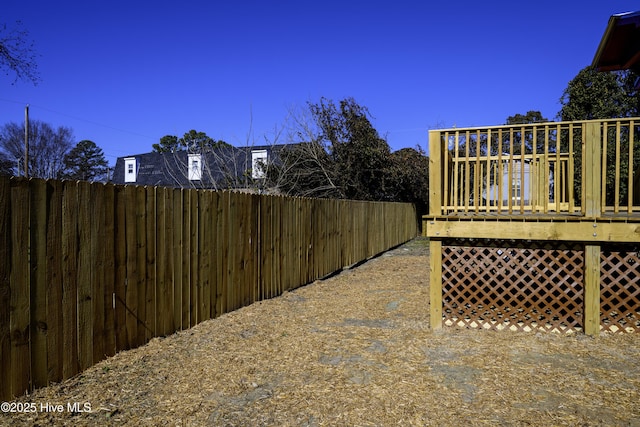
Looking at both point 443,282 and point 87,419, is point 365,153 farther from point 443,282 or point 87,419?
point 87,419

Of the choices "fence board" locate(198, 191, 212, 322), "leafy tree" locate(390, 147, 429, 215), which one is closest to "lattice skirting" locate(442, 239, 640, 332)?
"fence board" locate(198, 191, 212, 322)

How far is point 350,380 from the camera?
11.0ft

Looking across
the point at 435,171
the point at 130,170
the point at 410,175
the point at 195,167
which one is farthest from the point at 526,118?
the point at 435,171

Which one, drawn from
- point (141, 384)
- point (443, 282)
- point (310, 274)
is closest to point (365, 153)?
point (310, 274)

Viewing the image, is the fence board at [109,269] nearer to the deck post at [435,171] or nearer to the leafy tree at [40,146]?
the deck post at [435,171]

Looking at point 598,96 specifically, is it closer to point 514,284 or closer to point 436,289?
point 514,284

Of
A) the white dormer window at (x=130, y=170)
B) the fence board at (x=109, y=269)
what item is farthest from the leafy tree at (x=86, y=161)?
the fence board at (x=109, y=269)

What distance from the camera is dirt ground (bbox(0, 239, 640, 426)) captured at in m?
2.73

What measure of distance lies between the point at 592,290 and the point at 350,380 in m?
2.81

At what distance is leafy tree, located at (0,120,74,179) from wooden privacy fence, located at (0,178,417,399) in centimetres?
3235

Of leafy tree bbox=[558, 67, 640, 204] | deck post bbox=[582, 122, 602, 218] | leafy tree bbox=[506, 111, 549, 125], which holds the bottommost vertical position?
deck post bbox=[582, 122, 602, 218]

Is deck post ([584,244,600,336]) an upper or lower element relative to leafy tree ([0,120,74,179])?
lower

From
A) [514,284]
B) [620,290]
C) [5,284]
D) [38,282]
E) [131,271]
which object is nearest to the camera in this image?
[5,284]

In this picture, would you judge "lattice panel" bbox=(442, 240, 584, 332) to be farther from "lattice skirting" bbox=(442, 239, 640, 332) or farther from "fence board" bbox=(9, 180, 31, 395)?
"fence board" bbox=(9, 180, 31, 395)
